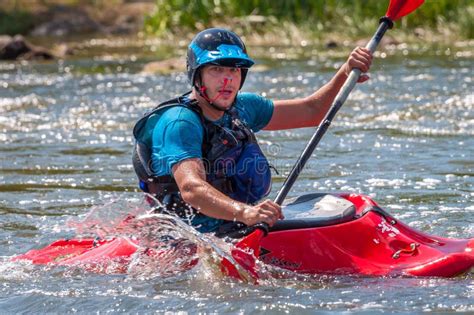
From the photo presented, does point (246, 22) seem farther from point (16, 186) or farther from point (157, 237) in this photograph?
point (157, 237)

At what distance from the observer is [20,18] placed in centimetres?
2634

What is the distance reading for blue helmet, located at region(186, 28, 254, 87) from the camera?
4922mm

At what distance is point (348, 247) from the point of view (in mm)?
4953

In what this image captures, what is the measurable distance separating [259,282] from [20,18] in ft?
73.9

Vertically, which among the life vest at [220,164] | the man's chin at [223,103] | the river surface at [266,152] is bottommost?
the river surface at [266,152]

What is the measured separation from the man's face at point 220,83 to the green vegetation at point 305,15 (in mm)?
13313

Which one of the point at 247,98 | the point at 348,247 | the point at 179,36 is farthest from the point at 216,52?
the point at 179,36

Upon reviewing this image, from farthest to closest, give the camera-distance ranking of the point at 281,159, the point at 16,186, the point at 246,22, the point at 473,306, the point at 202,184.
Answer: the point at 246,22, the point at 281,159, the point at 16,186, the point at 202,184, the point at 473,306

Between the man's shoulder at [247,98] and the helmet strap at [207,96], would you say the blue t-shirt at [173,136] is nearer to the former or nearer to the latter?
the helmet strap at [207,96]

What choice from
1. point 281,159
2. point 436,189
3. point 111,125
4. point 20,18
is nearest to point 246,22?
point 20,18

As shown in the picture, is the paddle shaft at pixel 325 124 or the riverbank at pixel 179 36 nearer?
the paddle shaft at pixel 325 124

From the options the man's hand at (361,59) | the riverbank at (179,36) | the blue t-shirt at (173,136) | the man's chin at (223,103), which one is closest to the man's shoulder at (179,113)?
the blue t-shirt at (173,136)

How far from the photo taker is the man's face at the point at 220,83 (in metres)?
4.95

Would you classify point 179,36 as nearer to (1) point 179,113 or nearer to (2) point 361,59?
(2) point 361,59
